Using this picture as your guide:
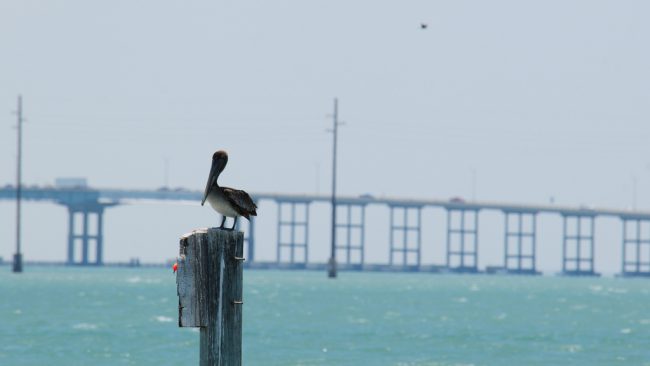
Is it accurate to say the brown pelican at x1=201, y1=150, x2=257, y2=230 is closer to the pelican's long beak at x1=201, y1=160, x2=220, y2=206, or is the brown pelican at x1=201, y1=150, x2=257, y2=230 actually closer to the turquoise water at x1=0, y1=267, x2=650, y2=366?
the pelican's long beak at x1=201, y1=160, x2=220, y2=206

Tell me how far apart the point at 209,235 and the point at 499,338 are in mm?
33485

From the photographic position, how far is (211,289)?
12.3 metres

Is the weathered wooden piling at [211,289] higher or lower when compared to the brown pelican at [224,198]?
lower

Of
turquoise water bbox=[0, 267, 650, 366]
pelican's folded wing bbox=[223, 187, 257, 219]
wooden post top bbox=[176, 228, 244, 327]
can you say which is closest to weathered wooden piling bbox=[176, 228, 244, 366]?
wooden post top bbox=[176, 228, 244, 327]

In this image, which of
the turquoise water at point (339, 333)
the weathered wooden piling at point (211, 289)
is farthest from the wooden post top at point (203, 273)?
the turquoise water at point (339, 333)

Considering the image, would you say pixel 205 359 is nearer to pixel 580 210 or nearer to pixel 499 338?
pixel 499 338

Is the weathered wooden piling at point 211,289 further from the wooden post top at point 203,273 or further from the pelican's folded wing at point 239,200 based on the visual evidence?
→ the pelican's folded wing at point 239,200

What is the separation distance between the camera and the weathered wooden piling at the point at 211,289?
1227 centimetres

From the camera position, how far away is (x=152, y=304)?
66.4 metres

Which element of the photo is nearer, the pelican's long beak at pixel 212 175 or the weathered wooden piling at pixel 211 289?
the weathered wooden piling at pixel 211 289

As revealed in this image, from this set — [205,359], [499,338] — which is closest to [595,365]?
[499,338]

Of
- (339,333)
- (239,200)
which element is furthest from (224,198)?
(339,333)

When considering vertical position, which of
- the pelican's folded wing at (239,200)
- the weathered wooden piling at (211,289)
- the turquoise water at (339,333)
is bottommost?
the turquoise water at (339,333)

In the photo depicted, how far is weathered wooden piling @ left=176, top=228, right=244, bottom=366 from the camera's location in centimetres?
1227
